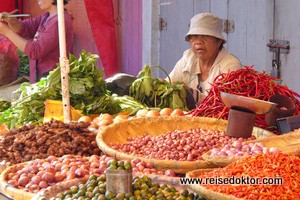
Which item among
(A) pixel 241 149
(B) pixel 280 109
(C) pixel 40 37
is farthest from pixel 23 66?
(A) pixel 241 149

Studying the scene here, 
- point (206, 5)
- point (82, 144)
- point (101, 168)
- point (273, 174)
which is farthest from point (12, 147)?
point (206, 5)

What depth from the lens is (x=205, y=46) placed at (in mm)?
6348

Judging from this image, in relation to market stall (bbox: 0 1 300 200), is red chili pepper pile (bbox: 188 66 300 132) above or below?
above

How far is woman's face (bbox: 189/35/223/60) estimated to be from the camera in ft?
20.8

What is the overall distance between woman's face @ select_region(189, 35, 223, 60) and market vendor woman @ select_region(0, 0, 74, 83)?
6.47 ft

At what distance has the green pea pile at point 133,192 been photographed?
307 cm

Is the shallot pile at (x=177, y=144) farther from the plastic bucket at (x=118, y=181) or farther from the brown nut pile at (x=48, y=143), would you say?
the plastic bucket at (x=118, y=181)

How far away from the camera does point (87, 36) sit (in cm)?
945

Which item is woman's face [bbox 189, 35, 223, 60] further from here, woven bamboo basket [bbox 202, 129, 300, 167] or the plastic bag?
the plastic bag

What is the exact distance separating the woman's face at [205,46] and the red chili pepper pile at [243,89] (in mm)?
1531

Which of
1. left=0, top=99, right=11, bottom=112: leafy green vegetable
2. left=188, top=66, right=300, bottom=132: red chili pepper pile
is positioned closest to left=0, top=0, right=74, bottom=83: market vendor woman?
left=0, top=99, right=11, bottom=112: leafy green vegetable

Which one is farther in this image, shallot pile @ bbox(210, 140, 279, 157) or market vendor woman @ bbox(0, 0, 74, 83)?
market vendor woman @ bbox(0, 0, 74, 83)

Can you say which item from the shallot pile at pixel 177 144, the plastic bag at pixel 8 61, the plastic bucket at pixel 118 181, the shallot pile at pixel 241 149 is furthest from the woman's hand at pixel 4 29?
the plastic bucket at pixel 118 181

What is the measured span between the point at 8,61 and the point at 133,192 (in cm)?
562
